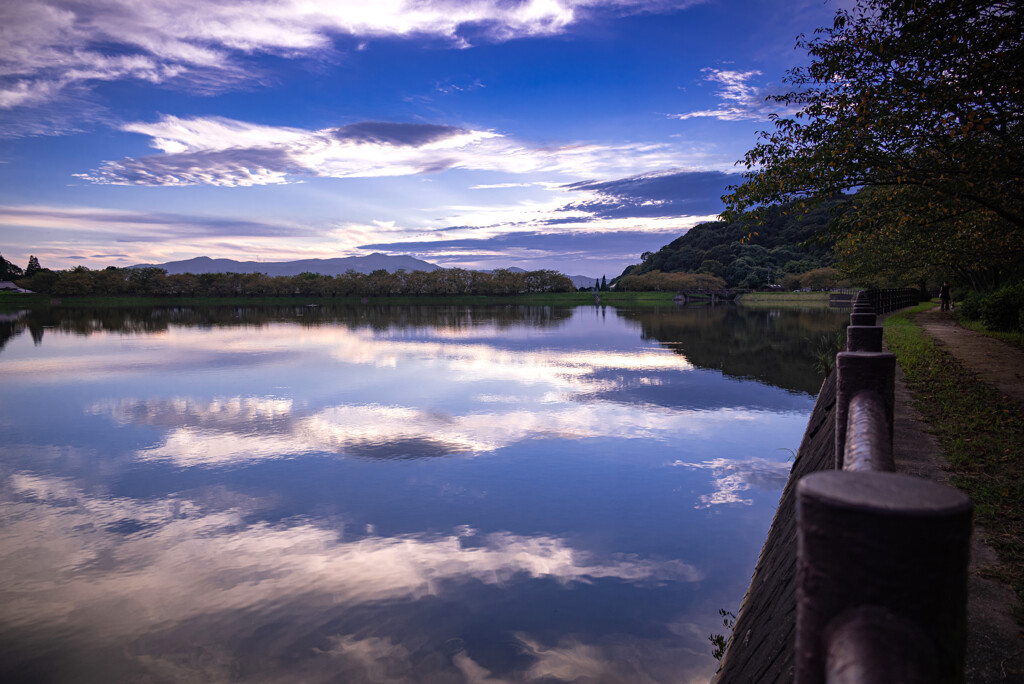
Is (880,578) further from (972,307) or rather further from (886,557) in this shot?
(972,307)

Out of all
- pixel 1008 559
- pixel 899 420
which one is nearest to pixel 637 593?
pixel 1008 559

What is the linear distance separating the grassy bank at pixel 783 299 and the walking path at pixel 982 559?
82394 millimetres

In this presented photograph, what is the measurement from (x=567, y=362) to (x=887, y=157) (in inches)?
648

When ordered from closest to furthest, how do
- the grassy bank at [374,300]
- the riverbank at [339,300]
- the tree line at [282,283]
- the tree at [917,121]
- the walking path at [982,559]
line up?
the walking path at [982,559] < the tree at [917,121] < the riverbank at [339,300] < the grassy bank at [374,300] < the tree line at [282,283]

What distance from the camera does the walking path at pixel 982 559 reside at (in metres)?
3.76

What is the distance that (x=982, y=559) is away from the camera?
503cm

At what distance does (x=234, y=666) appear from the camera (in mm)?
6379

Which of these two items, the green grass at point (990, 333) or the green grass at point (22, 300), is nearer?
the green grass at point (990, 333)

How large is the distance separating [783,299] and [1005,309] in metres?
90.2

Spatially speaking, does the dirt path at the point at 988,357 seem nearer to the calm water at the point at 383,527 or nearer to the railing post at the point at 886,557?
the calm water at the point at 383,527

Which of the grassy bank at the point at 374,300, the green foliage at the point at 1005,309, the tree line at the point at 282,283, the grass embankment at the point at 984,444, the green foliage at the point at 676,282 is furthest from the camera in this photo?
the tree line at the point at 282,283

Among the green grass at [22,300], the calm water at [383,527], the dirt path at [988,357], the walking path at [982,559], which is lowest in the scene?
the calm water at [383,527]

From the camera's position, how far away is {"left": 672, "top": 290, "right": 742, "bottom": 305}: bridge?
4567 inches

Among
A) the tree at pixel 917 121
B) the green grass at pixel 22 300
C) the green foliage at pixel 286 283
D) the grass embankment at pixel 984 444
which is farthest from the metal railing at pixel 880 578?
the green foliage at pixel 286 283
